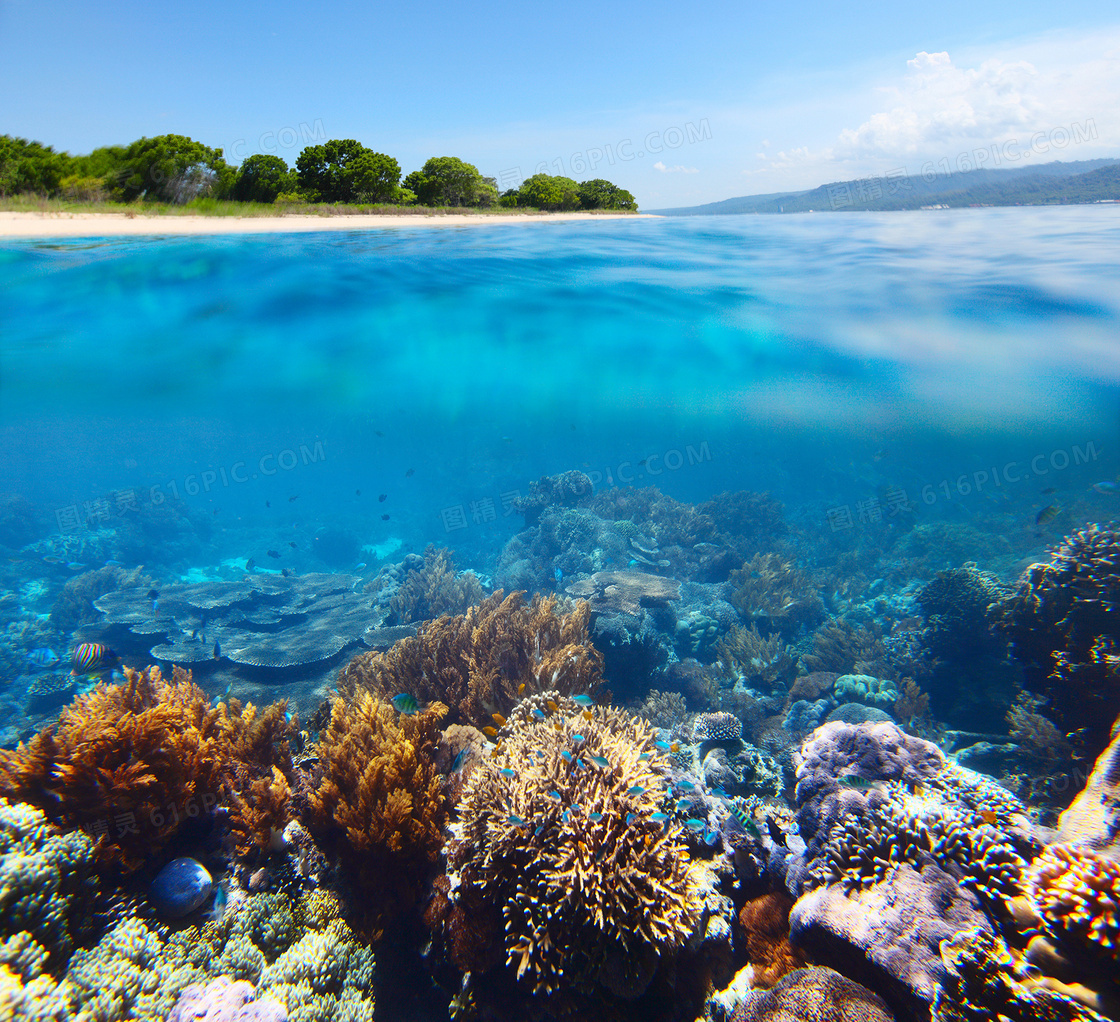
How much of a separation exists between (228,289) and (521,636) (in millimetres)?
11865

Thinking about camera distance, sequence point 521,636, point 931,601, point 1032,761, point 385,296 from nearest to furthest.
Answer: point 1032,761, point 521,636, point 931,601, point 385,296

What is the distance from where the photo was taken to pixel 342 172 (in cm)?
1931

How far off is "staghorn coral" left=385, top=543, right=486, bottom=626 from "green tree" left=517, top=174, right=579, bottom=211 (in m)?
20.5

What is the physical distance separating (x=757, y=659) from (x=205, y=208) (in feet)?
67.1

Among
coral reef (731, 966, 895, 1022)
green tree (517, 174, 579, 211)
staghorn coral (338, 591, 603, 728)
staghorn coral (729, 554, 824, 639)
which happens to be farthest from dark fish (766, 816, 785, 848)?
green tree (517, 174, 579, 211)

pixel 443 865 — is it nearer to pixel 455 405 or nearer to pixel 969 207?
pixel 455 405

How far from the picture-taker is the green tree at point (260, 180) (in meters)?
18.6

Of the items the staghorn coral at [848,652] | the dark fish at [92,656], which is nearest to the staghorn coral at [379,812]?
the dark fish at [92,656]

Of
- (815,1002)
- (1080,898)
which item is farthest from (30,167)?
(1080,898)

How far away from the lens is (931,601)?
363 inches

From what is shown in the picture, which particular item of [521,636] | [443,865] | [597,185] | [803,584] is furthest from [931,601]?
Answer: [597,185]

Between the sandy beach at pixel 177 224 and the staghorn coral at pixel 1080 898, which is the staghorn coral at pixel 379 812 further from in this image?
the sandy beach at pixel 177 224

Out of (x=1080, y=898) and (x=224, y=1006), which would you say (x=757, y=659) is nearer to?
(x=1080, y=898)

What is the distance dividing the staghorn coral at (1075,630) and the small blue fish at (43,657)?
675 inches
